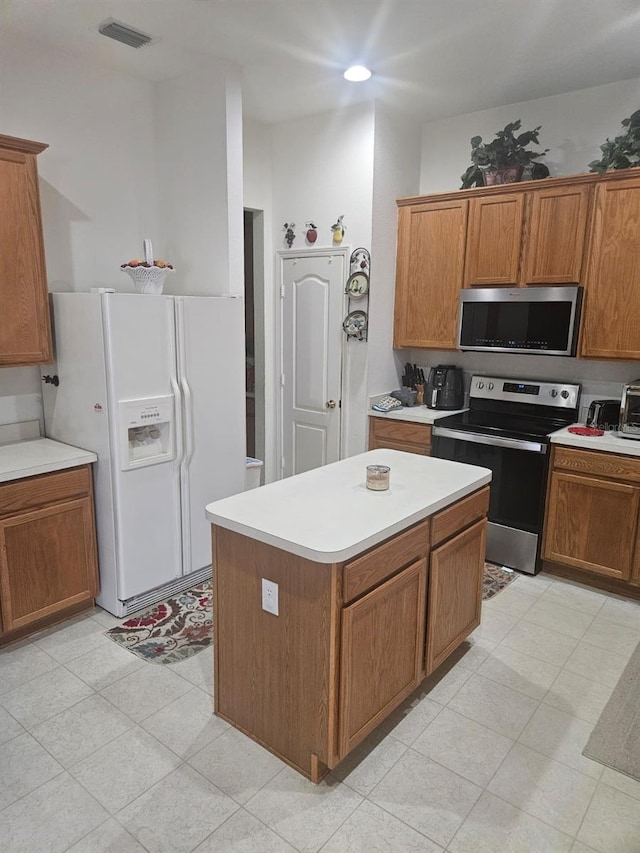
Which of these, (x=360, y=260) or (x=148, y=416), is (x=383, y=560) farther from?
(x=360, y=260)

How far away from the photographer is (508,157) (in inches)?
144

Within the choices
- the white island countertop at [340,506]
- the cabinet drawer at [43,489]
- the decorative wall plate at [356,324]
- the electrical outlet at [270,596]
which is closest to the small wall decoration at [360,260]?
the decorative wall plate at [356,324]

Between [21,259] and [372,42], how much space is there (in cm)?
210

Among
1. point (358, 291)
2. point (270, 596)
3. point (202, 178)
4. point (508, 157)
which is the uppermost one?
point (508, 157)

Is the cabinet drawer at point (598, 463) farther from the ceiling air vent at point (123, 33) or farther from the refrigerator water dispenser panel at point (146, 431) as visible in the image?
the ceiling air vent at point (123, 33)

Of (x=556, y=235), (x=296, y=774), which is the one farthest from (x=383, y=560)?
(x=556, y=235)

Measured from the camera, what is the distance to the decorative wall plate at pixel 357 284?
402 cm

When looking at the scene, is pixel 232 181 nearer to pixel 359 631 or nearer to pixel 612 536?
pixel 359 631

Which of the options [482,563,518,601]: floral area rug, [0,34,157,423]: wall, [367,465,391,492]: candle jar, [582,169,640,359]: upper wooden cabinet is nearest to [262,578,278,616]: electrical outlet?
[367,465,391,492]: candle jar

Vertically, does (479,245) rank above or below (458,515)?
above

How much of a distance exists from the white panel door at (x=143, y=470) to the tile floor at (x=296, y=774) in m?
0.46

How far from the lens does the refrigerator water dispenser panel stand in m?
2.85

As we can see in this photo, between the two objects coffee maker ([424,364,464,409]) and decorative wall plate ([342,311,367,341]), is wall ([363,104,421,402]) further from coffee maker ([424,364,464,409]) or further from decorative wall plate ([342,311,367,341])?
coffee maker ([424,364,464,409])

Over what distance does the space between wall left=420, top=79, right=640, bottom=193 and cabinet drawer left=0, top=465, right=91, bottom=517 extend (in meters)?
3.24
